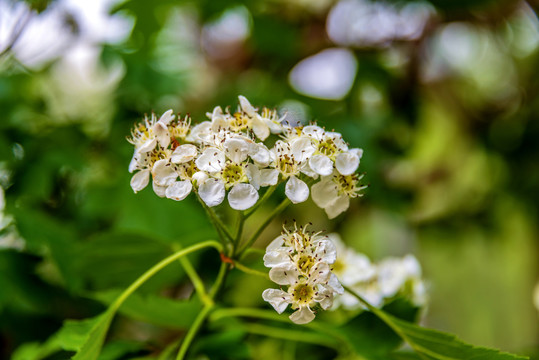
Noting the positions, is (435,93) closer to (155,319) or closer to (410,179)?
(410,179)

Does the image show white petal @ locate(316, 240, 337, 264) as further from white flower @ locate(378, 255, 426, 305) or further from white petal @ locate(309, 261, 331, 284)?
white flower @ locate(378, 255, 426, 305)

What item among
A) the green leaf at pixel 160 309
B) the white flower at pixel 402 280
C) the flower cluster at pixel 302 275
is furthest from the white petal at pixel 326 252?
the white flower at pixel 402 280

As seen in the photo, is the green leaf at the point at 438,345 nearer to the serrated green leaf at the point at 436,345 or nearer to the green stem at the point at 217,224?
the serrated green leaf at the point at 436,345

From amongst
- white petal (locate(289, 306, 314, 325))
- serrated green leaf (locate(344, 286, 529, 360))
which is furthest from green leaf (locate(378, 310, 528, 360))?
white petal (locate(289, 306, 314, 325))

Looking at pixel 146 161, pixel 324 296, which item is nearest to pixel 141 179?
pixel 146 161

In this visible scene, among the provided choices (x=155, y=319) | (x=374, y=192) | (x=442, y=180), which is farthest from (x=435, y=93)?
(x=155, y=319)
